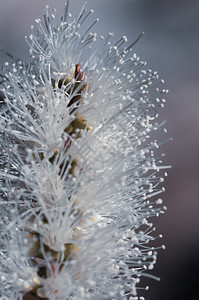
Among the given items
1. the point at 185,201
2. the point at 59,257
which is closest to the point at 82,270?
the point at 59,257

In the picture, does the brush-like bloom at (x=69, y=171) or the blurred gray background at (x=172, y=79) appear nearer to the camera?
the brush-like bloom at (x=69, y=171)

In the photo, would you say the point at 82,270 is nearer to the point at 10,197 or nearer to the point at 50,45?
the point at 10,197

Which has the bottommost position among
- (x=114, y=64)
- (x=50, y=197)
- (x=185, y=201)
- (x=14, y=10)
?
(x=185, y=201)

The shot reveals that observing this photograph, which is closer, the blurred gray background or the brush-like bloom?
the brush-like bloom

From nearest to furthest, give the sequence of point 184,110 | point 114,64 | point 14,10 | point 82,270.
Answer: point 82,270, point 114,64, point 14,10, point 184,110

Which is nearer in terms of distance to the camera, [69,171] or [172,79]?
[69,171]
